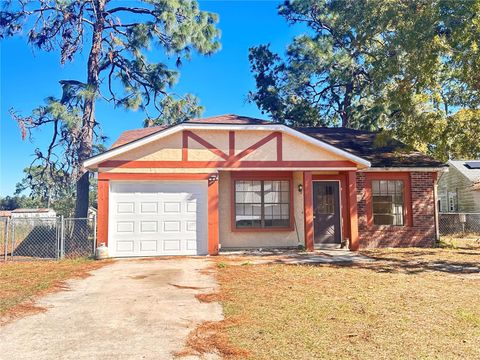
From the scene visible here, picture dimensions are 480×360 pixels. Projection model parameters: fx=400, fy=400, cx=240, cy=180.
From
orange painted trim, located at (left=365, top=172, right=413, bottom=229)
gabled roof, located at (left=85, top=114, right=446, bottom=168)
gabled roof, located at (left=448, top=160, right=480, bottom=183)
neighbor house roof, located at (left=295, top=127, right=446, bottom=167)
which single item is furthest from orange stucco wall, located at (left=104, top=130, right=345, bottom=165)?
gabled roof, located at (left=448, top=160, right=480, bottom=183)

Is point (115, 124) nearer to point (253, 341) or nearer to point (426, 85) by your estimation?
point (426, 85)

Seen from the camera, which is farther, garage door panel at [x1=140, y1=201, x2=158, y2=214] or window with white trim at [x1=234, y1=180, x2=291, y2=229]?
window with white trim at [x1=234, y1=180, x2=291, y2=229]

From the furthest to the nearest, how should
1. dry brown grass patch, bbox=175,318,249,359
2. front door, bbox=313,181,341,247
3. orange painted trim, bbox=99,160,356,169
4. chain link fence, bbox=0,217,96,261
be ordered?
front door, bbox=313,181,341,247
orange painted trim, bbox=99,160,356,169
chain link fence, bbox=0,217,96,261
dry brown grass patch, bbox=175,318,249,359

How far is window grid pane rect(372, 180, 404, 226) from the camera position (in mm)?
14406

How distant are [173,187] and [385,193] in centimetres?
760

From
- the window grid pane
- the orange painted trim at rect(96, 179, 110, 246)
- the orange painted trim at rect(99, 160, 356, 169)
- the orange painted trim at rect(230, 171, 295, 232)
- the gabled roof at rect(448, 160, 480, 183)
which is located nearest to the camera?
the orange painted trim at rect(96, 179, 110, 246)

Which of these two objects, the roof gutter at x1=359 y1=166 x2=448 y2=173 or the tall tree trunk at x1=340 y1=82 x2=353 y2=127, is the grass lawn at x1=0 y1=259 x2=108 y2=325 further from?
the tall tree trunk at x1=340 y1=82 x2=353 y2=127

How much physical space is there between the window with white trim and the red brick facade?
2.66 metres

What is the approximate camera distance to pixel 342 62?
26.6 m

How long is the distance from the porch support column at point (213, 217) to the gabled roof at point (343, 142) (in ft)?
6.32

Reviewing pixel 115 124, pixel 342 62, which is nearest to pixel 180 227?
pixel 115 124

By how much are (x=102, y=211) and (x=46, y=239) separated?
12.4 ft

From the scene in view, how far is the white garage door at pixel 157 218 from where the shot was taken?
1227 cm

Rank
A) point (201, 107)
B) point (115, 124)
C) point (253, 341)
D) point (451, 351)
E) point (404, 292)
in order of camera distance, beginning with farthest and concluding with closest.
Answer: point (115, 124) → point (201, 107) → point (404, 292) → point (253, 341) → point (451, 351)
